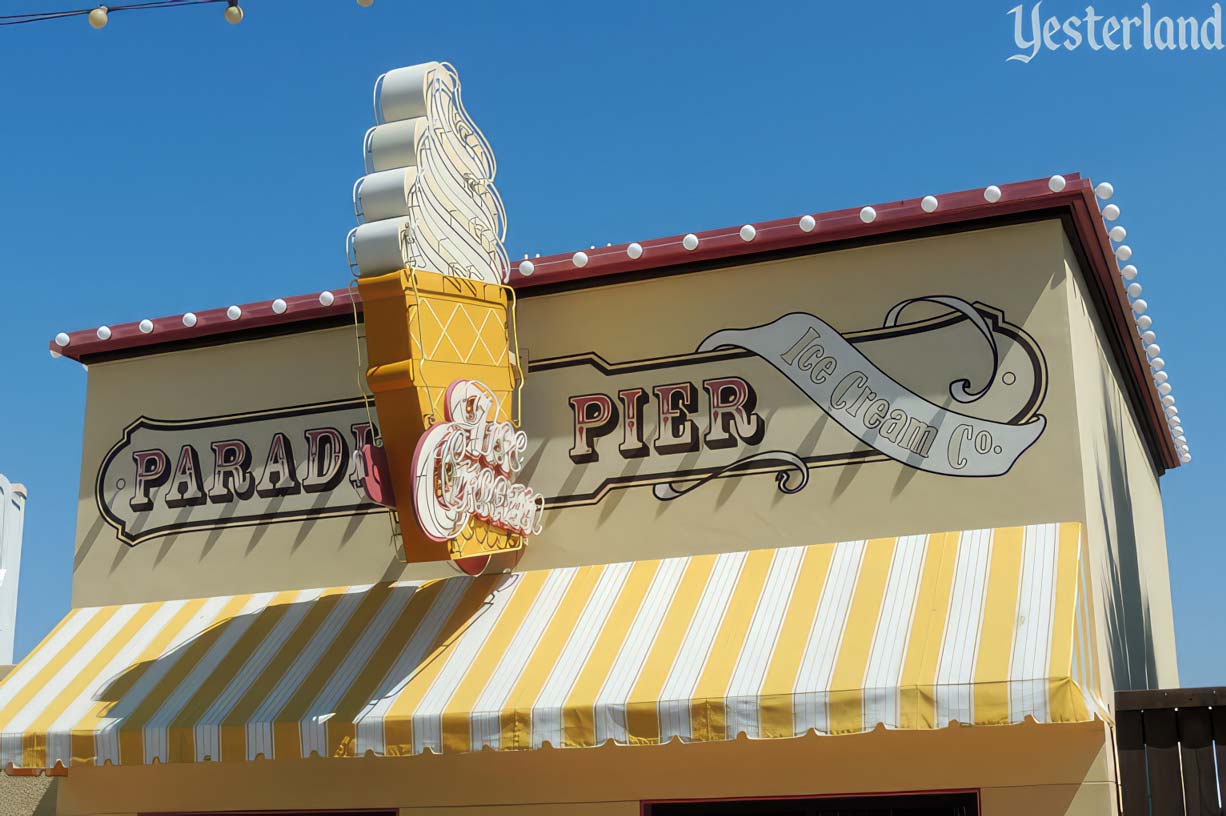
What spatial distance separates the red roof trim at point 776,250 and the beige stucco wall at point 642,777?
146 inches

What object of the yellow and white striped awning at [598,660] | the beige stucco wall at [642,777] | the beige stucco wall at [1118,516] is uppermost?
the beige stucco wall at [1118,516]

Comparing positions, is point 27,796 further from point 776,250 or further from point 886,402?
point 886,402

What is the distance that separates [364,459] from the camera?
30.3 ft

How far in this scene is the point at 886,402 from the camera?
995cm

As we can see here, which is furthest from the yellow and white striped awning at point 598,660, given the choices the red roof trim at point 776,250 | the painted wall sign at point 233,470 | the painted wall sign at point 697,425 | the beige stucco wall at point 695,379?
the red roof trim at point 776,250

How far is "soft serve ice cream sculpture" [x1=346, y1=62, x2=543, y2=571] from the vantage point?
30.4 feet

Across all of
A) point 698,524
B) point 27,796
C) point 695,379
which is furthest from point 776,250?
point 27,796

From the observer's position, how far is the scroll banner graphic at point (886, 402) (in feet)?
31.6

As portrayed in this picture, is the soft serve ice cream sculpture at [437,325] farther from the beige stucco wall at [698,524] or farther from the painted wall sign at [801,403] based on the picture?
A: the beige stucco wall at [698,524]

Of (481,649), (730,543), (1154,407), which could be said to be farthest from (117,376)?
(1154,407)

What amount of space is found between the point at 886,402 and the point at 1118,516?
3.27 m

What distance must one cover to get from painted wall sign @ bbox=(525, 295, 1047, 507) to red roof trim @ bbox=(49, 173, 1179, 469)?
63cm

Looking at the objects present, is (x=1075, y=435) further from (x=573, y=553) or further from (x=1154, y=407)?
(x=1154, y=407)

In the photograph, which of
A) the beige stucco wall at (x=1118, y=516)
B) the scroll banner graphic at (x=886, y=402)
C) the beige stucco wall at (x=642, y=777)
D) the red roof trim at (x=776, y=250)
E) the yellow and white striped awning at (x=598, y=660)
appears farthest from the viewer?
the beige stucco wall at (x=1118, y=516)
